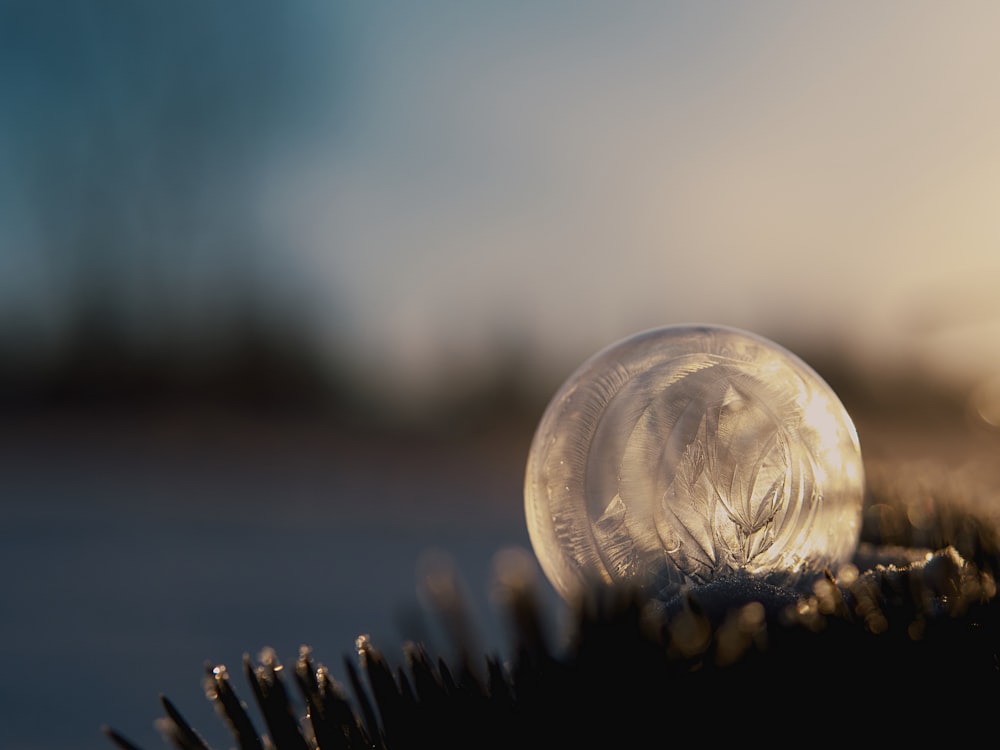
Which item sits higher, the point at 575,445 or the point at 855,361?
the point at 575,445

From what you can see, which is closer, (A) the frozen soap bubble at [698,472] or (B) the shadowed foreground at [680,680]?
(B) the shadowed foreground at [680,680]

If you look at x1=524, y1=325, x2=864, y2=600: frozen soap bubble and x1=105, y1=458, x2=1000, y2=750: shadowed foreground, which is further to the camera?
x1=524, y1=325, x2=864, y2=600: frozen soap bubble

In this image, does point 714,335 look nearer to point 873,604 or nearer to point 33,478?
point 873,604

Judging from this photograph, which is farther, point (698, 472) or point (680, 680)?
point (698, 472)

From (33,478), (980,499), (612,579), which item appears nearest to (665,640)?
(612,579)
